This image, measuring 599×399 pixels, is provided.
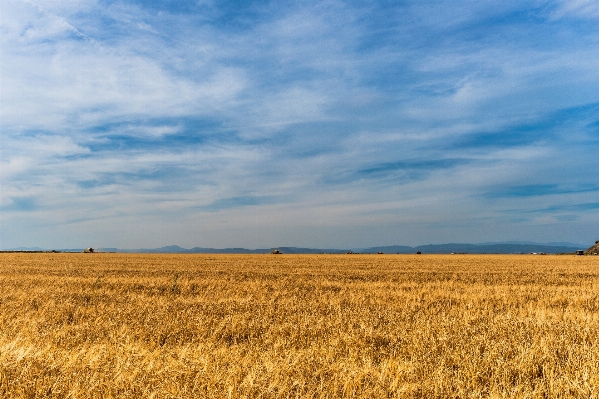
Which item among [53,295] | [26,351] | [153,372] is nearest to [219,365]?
[153,372]

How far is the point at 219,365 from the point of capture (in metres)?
5.57

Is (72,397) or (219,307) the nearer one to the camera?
(72,397)

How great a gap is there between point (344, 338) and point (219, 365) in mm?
2609

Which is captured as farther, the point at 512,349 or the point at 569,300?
the point at 569,300

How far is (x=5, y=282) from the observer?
17828 mm

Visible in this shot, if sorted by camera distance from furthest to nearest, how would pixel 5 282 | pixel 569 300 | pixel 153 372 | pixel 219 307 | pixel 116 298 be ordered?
pixel 5 282
pixel 569 300
pixel 116 298
pixel 219 307
pixel 153 372

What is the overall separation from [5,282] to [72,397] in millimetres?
17501

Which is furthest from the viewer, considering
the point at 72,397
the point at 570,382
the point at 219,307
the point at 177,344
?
the point at 219,307

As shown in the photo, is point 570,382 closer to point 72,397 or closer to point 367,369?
point 367,369

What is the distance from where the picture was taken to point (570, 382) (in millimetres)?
4875

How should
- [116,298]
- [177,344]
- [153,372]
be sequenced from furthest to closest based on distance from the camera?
1. [116,298]
2. [177,344]
3. [153,372]

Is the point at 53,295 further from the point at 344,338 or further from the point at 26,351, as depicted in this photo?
the point at 344,338

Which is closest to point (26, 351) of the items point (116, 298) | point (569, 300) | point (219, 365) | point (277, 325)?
point (219, 365)

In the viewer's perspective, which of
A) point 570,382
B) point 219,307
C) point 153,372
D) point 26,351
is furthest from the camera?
point 219,307
